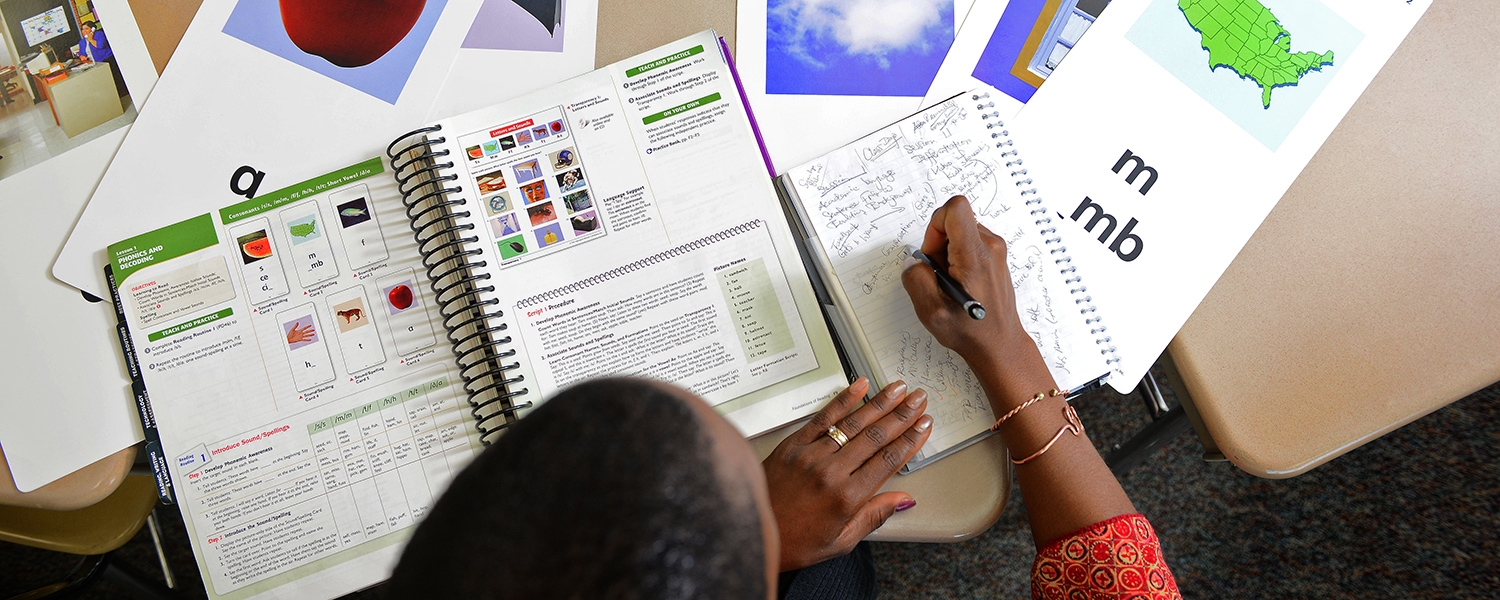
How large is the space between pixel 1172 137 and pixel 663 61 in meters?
0.52

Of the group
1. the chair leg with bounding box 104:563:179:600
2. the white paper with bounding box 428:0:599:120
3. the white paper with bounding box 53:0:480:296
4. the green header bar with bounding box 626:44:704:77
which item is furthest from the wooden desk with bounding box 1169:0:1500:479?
the chair leg with bounding box 104:563:179:600

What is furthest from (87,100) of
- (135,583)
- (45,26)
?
(135,583)

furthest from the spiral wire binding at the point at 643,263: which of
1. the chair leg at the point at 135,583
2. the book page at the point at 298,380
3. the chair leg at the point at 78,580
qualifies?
the chair leg at the point at 135,583

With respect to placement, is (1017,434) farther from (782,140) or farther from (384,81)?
(384,81)

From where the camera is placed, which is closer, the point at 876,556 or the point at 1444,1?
the point at 1444,1

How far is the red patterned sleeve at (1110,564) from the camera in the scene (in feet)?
2.30

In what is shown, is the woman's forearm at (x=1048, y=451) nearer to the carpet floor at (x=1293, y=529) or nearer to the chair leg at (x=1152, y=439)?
the chair leg at (x=1152, y=439)

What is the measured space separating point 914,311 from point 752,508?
1.43ft

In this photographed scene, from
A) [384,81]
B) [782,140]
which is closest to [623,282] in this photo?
[782,140]

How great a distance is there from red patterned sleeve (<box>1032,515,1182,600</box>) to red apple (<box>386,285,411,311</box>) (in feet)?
2.18

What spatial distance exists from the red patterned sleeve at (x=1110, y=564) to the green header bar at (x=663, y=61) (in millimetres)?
595

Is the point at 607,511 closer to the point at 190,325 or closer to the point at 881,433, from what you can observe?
the point at 881,433

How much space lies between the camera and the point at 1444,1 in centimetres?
80

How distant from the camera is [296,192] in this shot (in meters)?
0.78
